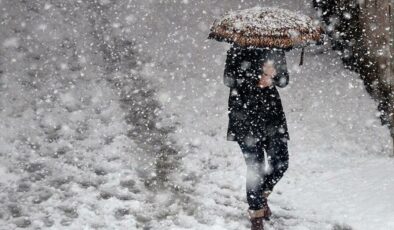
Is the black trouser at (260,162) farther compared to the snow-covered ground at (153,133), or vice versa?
the snow-covered ground at (153,133)

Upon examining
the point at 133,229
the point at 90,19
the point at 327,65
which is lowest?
the point at 133,229

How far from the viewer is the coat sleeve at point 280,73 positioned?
189 inches

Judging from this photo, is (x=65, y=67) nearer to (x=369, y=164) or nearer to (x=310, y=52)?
(x=310, y=52)

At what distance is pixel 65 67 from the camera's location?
983cm

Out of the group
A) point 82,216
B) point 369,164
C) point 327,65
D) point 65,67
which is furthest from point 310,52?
point 82,216

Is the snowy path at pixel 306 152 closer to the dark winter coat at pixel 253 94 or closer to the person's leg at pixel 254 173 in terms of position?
the person's leg at pixel 254 173

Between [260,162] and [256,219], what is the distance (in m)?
0.56

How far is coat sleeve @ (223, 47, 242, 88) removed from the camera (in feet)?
15.7

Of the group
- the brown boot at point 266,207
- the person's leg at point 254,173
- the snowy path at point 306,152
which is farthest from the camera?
the snowy path at point 306,152

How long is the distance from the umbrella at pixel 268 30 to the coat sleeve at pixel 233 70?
205mm

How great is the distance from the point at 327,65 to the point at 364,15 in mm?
1863

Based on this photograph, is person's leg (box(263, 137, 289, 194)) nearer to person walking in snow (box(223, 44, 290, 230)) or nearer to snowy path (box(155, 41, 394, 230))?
person walking in snow (box(223, 44, 290, 230))

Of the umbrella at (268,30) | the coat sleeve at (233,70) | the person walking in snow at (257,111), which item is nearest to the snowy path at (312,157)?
the person walking in snow at (257,111)

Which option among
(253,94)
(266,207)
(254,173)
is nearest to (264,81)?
(253,94)
